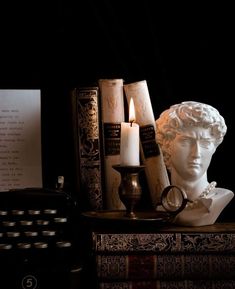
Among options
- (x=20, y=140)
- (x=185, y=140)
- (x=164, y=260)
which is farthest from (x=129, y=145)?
(x=20, y=140)

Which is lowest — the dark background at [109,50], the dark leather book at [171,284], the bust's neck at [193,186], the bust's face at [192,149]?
the dark leather book at [171,284]

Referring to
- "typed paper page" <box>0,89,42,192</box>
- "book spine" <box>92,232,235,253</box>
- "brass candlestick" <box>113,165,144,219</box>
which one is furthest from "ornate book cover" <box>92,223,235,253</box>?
"typed paper page" <box>0,89,42,192</box>

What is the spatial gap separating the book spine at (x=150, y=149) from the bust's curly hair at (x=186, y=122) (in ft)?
0.14

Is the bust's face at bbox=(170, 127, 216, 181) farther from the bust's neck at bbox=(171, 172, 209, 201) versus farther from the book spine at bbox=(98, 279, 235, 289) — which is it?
the book spine at bbox=(98, 279, 235, 289)

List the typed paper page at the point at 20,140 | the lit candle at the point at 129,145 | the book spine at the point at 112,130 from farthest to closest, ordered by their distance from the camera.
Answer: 1. the typed paper page at the point at 20,140
2. the book spine at the point at 112,130
3. the lit candle at the point at 129,145

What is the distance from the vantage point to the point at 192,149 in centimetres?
97

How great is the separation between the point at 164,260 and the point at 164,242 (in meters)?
0.03

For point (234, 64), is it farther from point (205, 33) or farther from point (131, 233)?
point (131, 233)

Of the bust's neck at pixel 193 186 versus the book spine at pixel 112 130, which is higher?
the book spine at pixel 112 130

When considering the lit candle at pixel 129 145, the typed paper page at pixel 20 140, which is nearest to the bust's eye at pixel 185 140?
the lit candle at pixel 129 145

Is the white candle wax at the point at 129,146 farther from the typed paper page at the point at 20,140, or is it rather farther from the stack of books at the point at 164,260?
the typed paper page at the point at 20,140

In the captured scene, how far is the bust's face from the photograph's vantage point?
967 mm

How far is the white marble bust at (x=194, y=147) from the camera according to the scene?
0.96 m

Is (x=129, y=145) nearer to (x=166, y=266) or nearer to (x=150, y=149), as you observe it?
(x=150, y=149)
